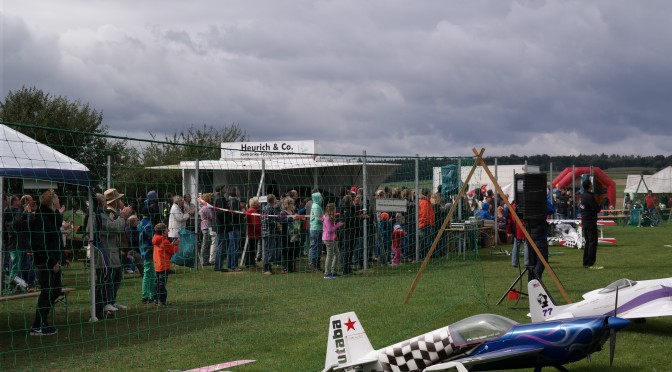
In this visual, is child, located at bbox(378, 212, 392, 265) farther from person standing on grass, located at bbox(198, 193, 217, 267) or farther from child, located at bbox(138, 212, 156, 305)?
child, located at bbox(138, 212, 156, 305)

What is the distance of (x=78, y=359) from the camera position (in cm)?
832

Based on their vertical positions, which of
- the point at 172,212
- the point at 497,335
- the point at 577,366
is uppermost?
the point at 172,212

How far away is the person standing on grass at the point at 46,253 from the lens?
9289mm

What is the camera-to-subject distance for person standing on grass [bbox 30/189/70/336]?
30.5ft

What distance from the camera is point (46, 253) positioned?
9.48 m

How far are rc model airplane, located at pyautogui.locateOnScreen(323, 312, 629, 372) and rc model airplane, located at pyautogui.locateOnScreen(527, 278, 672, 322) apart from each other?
5.80ft

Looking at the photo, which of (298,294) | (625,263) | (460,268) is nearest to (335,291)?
(298,294)

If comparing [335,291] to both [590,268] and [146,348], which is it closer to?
[146,348]

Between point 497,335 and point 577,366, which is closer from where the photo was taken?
point 497,335

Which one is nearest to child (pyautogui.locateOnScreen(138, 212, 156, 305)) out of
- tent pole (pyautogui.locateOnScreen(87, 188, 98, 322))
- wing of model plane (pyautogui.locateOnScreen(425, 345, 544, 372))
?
tent pole (pyautogui.locateOnScreen(87, 188, 98, 322))

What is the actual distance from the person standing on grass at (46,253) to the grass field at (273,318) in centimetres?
25

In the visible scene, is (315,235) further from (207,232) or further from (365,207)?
(207,232)

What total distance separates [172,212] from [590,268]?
10034 millimetres

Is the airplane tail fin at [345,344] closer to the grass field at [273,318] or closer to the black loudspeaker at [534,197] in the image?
A: the grass field at [273,318]
